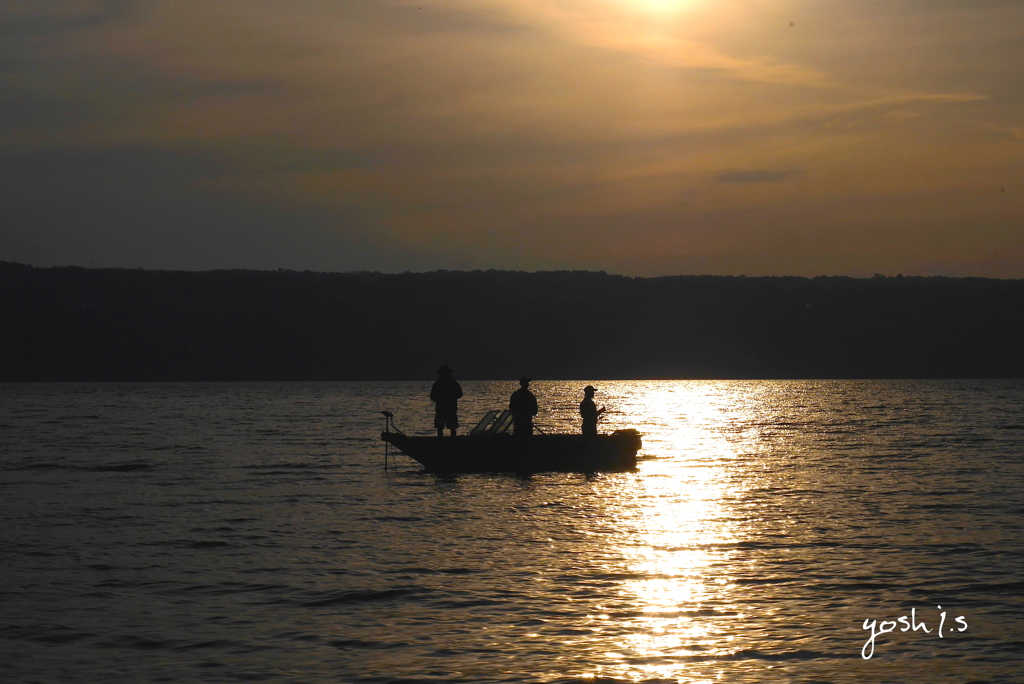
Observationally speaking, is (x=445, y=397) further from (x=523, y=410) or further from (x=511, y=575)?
(x=511, y=575)

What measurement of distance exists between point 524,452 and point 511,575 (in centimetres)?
1406

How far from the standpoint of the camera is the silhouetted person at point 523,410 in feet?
97.1

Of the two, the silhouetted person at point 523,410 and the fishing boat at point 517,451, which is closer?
the silhouetted person at point 523,410

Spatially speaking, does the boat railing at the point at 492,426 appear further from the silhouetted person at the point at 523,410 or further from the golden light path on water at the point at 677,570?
the golden light path on water at the point at 677,570

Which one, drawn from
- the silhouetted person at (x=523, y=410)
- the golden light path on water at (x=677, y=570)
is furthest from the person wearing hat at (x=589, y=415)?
the golden light path on water at (x=677, y=570)

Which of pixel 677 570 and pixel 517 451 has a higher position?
pixel 517 451

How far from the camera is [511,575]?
15984mm

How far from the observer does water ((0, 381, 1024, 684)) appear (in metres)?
11.6

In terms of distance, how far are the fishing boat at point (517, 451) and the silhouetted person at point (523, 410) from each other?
29 centimetres
